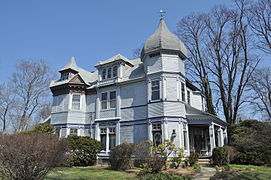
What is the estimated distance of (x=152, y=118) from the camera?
16.1m

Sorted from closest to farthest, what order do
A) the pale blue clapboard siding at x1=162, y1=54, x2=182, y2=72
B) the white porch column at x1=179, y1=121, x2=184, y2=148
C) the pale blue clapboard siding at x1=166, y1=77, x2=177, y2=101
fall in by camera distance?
the white porch column at x1=179, y1=121, x2=184, y2=148 < the pale blue clapboard siding at x1=166, y1=77, x2=177, y2=101 < the pale blue clapboard siding at x1=162, y1=54, x2=182, y2=72

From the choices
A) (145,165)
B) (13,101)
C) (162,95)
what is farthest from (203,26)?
(13,101)

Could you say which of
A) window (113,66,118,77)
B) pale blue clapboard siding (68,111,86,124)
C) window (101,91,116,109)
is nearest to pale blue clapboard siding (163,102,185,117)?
window (101,91,116,109)

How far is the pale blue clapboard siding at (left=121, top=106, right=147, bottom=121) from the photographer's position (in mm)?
17158

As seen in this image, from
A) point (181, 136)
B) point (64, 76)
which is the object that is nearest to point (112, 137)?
point (181, 136)

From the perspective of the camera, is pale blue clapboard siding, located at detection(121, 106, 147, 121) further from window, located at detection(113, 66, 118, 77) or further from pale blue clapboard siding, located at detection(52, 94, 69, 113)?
pale blue clapboard siding, located at detection(52, 94, 69, 113)

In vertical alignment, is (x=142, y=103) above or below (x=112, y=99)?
below

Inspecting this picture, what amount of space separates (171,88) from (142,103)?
274 centimetres

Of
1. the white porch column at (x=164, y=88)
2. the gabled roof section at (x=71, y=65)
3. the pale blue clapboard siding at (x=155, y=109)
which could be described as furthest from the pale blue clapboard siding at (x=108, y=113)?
the gabled roof section at (x=71, y=65)

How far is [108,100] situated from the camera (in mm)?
19594

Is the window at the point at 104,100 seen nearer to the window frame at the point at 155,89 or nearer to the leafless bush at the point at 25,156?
the window frame at the point at 155,89

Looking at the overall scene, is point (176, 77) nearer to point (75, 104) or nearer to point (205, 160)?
point (205, 160)

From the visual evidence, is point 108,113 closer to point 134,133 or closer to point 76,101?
point 134,133

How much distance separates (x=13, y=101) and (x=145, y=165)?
28272 millimetres
